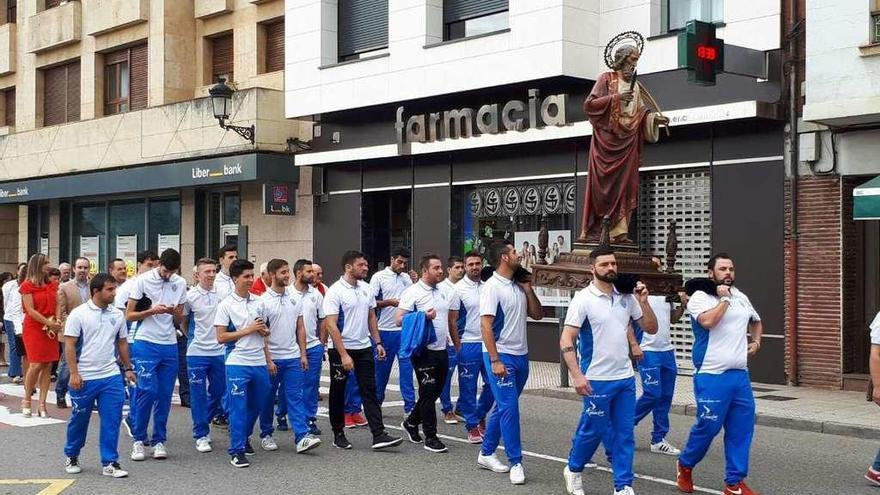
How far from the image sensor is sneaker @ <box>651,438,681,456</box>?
10164 millimetres

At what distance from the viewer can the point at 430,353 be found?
415 inches

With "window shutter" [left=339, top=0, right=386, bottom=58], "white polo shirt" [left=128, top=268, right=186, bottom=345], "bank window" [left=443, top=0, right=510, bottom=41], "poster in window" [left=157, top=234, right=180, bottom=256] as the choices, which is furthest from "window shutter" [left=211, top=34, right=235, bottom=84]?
"white polo shirt" [left=128, top=268, right=186, bottom=345]

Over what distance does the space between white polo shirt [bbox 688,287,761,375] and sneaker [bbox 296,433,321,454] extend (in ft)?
12.1

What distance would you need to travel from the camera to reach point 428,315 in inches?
414

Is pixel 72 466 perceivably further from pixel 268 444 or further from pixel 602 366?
pixel 602 366

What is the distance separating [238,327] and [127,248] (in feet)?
62.7

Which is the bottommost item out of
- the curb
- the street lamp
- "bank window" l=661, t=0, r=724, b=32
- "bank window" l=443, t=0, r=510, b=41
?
the curb

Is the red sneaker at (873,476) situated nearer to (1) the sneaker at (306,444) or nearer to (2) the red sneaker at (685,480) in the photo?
(2) the red sneaker at (685,480)

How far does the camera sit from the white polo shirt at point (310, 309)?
10.6m

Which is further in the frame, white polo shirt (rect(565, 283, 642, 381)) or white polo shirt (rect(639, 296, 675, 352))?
white polo shirt (rect(639, 296, 675, 352))

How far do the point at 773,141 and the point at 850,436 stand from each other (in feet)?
17.2

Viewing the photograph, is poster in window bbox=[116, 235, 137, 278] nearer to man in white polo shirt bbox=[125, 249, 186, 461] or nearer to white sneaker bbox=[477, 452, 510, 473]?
man in white polo shirt bbox=[125, 249, 186, 461]

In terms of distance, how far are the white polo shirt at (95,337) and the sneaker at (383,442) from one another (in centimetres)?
244

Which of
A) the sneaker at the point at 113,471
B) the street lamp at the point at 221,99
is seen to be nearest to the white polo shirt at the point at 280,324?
the sneaker at the point at 113,471
